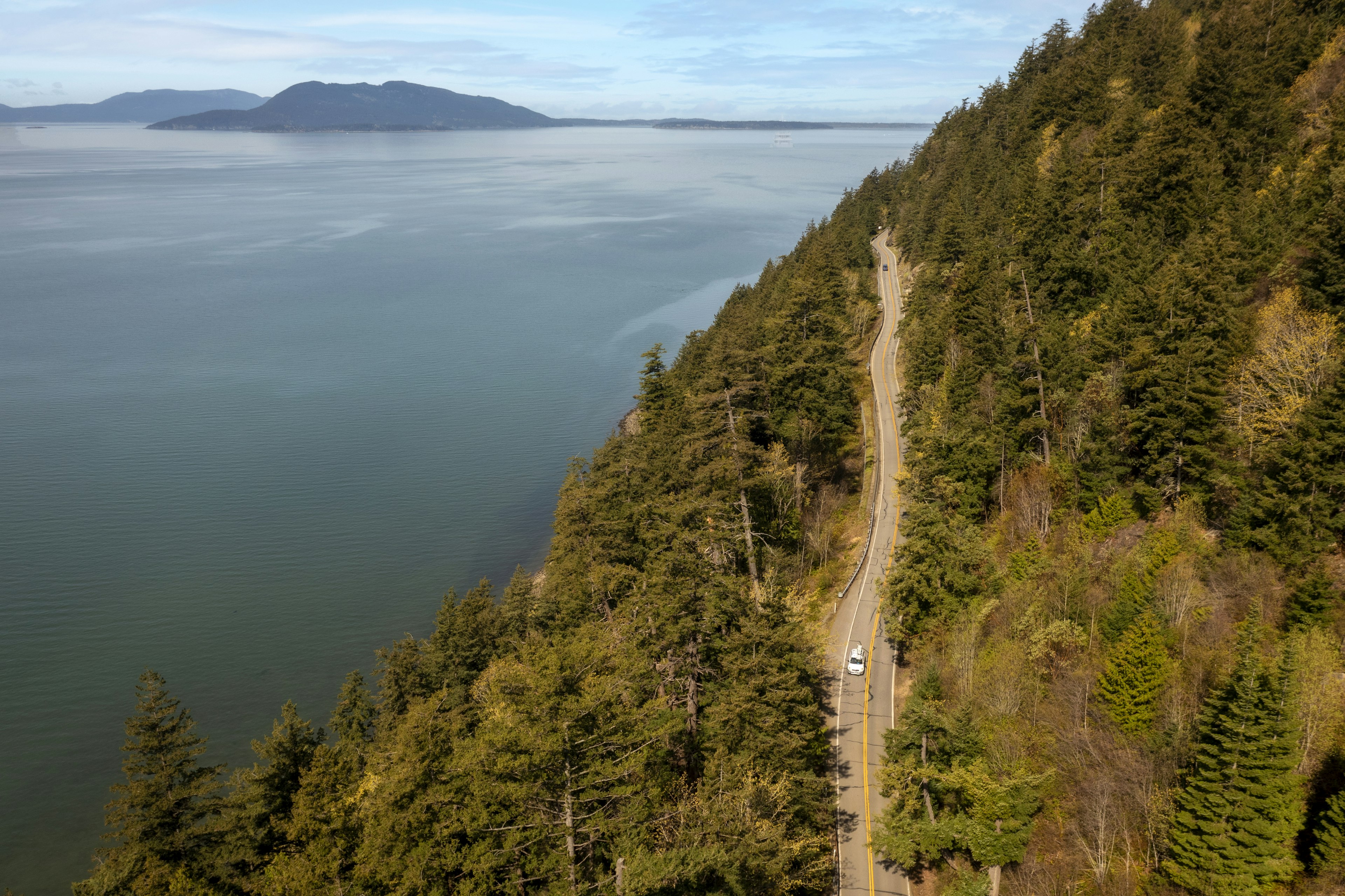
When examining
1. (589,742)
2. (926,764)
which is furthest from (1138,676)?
(589,742)

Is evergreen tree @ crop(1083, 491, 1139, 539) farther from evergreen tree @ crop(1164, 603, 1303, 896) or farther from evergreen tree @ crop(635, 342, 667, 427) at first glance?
evergreen tree @ crop(635, 342, 667, 427)

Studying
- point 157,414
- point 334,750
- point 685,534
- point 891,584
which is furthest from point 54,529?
point 891,584

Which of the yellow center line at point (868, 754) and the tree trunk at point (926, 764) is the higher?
the tree trunk at point (926, 764)

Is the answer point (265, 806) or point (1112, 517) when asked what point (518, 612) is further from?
point (1112, 517)

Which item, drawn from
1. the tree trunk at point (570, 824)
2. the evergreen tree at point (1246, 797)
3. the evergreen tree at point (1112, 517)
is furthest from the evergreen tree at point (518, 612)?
the evergreen tree at point (1246, 797)

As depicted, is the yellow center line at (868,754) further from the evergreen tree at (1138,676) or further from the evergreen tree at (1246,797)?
the evergreen tree at (1246,797)

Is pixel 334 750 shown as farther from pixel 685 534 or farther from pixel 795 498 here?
pixel 795 498
